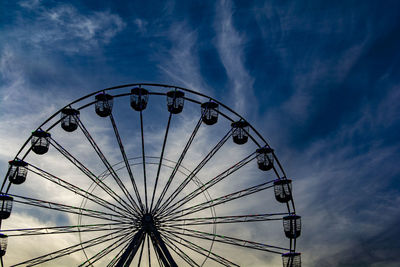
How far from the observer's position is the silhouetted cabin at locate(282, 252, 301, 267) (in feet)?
56.4

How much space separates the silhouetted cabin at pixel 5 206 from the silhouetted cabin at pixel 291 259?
14.5m

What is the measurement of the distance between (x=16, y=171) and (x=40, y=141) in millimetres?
2080

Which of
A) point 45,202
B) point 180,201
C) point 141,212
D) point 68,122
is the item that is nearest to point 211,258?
point 180,201

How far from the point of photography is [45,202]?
52.0 feet

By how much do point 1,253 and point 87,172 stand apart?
5990 mm

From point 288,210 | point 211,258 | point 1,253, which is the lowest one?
point 1,253

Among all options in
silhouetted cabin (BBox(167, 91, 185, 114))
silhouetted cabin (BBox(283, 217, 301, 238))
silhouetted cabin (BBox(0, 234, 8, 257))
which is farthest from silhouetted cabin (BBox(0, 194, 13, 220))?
silhouetted cabin (BBox(283, 217, 301, 238))

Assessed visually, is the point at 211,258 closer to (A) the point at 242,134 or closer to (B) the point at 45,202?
(A) the point at 242,134

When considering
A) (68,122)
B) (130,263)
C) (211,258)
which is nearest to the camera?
(130,263)

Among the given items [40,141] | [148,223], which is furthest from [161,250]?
[40,141]

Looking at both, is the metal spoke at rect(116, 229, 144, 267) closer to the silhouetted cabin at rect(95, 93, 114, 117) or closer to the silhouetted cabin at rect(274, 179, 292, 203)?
the silhouetted cabin at rect(95, 93, 114, 117)

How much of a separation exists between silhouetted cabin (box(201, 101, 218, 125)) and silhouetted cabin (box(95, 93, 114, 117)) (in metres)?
4.93

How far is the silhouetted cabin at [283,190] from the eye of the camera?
1833 cm

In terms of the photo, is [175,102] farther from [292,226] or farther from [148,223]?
[292,226]
